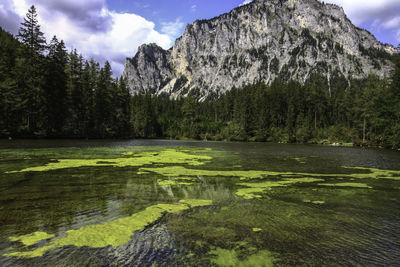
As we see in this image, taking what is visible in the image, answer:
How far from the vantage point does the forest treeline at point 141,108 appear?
48.5 meters

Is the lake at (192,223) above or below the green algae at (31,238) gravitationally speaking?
below

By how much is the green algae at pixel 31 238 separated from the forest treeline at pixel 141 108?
170 feet

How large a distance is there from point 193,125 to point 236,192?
9904cm

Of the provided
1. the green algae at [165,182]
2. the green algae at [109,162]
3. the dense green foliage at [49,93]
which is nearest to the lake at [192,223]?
the green algae at [165,182]

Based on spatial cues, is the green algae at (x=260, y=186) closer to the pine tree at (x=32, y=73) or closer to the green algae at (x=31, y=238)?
the green algae at (x=31, y=238)

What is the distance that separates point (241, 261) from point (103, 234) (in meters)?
3.82

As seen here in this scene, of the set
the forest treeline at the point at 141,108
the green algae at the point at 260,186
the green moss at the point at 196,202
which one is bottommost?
the green algae at the point at 260,186

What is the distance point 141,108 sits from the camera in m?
109

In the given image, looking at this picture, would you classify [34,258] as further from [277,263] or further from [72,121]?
[72,121]

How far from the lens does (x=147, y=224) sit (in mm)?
7098

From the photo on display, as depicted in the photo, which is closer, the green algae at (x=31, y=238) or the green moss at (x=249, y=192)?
the green algae at (x=31, y=238)

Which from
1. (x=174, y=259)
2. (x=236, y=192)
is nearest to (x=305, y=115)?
(x=236, y=192)

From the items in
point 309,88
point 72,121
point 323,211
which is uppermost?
point 309,88

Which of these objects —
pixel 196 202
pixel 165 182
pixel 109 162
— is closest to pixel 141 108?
pixel 109 162
